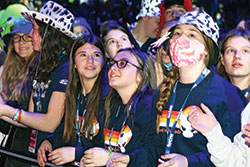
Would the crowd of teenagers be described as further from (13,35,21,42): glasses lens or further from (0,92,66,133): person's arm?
(13,35,21,42): glasses lens

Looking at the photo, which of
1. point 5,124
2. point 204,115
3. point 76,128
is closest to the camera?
point 204,115

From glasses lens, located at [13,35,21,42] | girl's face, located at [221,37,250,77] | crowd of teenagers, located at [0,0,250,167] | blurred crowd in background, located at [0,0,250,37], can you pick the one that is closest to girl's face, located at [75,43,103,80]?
crowd of teenagers, located at [0,0,250,167]

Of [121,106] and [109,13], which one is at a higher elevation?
[109,13]

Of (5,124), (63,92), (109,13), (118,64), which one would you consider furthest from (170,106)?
(109,13)

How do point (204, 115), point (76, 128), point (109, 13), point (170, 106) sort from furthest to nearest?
point (109, 13), point (76, 128), point (170, 106), point (204, 115)

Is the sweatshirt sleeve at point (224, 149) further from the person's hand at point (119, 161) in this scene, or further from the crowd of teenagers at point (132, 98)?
the person's hand at point (119, 161)

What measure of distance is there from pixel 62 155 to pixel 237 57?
5.63 feet

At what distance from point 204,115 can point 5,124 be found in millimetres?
2642

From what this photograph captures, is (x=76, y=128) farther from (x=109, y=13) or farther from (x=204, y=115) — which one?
(x=109, y=13)

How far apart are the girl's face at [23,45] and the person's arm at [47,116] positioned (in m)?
1.06

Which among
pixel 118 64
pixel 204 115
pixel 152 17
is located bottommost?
pixel 204 115

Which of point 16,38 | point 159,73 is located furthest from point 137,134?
point 16,38

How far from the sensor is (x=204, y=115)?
138 inches

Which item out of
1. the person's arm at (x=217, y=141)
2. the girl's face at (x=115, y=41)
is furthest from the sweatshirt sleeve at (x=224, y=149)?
the girl's face at (x=115, y=41)
